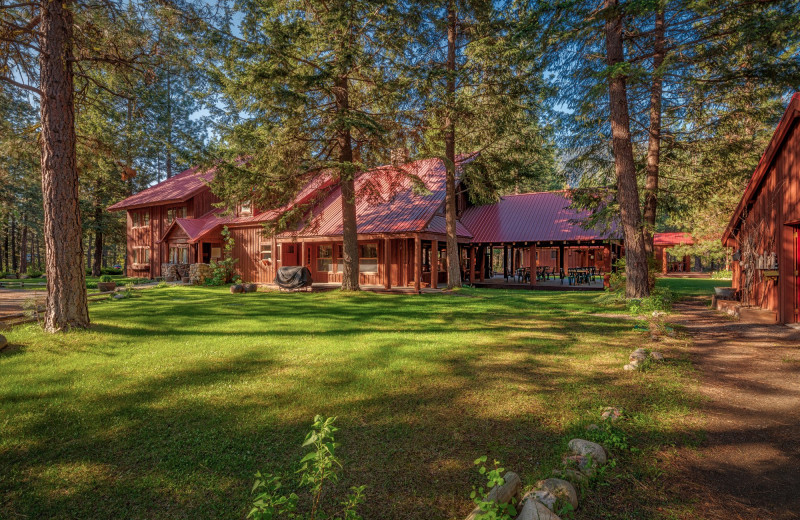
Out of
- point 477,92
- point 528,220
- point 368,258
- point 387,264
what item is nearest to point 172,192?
point 368,258

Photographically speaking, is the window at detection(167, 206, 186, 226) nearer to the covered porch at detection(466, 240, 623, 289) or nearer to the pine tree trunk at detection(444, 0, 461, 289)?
the pine tree trunk at detection(444, 0, 461, 289)

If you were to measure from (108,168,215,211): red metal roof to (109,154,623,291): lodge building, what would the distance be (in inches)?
5.1

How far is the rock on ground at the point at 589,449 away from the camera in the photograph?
296cm

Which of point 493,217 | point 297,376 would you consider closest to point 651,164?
point 493,217

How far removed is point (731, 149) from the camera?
492 inches

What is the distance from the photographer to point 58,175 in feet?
22.4

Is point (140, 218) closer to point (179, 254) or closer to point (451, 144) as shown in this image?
point (179, 254)

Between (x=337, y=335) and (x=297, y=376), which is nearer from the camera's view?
(x=297, y=376)

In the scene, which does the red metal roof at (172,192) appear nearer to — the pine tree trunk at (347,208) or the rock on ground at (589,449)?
the pine tree trunk at (347,208)

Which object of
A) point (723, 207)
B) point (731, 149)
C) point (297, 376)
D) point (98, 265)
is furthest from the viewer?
point (98, 265)

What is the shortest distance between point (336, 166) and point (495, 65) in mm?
7412

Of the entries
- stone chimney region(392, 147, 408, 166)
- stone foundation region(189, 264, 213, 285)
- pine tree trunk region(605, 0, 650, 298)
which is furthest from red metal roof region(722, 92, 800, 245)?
stone foundation region(189, 264, 213, 285)

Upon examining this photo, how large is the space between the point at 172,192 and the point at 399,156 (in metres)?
18.6

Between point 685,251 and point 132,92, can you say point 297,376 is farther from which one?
point 685,251
